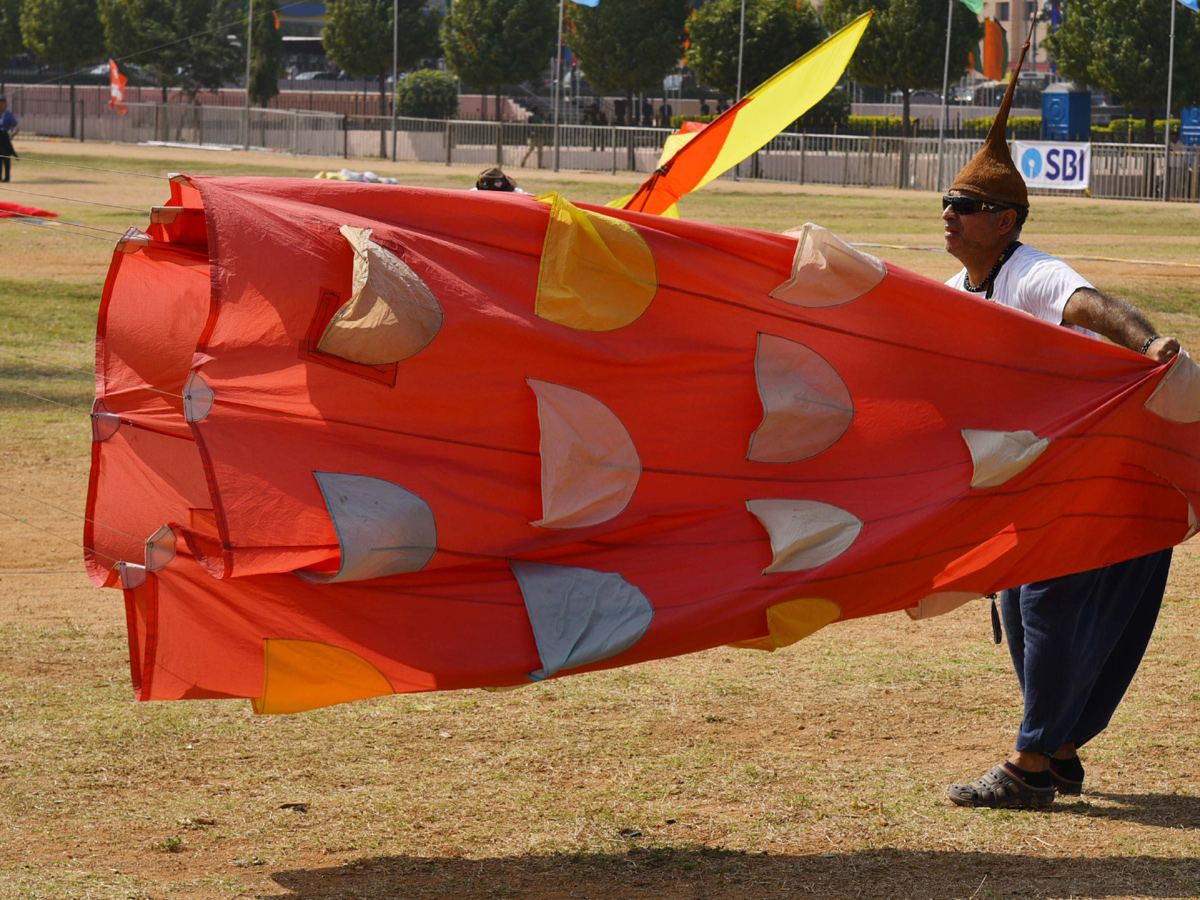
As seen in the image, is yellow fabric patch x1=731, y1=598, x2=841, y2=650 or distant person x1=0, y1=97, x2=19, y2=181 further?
distant person x1=0, y1=97, x2=19, y2=181

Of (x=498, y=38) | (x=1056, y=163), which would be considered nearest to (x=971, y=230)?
(x=1056, y=163)

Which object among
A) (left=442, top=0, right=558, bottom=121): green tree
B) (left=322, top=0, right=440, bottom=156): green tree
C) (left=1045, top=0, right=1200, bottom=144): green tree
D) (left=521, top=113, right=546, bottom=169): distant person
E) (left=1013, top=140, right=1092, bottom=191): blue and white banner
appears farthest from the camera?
(left=322, top=0, right=440, bottom=156): green tree

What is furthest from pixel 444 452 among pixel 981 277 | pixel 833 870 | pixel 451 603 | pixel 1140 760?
pixel 1140 760

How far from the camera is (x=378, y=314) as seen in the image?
3.71 m

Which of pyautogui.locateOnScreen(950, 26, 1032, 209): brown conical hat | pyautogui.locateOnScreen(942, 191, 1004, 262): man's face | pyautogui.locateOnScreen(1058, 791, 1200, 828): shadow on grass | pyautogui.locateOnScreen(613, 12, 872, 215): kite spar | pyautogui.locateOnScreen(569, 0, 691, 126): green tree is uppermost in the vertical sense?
pyautogui.locateOnScreen(569, 0, 691, 126): green tree

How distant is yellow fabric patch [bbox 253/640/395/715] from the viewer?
3746 millimetres

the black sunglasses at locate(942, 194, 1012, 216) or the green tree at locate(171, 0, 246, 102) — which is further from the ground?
the green tree at locate(171, 0, 246, 102)

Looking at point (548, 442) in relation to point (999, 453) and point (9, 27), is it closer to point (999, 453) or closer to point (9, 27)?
point (999, 453)

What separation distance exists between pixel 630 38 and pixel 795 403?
1829 inches

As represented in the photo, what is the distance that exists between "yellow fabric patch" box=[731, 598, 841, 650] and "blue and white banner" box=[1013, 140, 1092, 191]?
32.8 m

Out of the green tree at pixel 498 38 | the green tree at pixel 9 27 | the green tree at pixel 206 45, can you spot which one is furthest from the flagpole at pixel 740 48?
the green tree at pixel 9 27

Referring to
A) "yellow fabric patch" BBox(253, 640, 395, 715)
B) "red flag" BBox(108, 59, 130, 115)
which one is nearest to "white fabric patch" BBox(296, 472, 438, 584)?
"yellow fabric patch" BBox(253, 640, 395, 715)

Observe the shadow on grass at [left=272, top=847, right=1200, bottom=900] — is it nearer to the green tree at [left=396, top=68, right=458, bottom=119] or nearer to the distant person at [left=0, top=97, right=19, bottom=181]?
the distant person at [left=0, top=97, right=19, bottom=181]

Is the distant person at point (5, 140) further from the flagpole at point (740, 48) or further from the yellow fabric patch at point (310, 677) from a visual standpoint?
the yellow fabric patch at point (310, 677)
